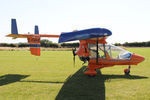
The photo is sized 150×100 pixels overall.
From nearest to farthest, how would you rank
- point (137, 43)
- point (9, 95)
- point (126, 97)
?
point (126, 97), point (9, 95), point (137, 43)

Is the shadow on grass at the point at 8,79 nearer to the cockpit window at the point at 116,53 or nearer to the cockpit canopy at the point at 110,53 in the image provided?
the cockpit canopy at the point at 110,53

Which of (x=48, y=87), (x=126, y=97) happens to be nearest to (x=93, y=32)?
(x=126, y=97)

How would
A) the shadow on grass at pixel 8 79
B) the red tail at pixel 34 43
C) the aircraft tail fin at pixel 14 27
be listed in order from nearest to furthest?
the shadow on grass at pixel 8 79 < the aircraft tail fin at pixel 14 27 < the red tail at pixel 34 43

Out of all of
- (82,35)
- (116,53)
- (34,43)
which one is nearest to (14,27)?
(34,43)

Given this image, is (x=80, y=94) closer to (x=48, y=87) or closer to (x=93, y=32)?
(x=48, y=87)

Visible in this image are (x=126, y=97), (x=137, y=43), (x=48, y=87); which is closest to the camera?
(x=126, y=97)

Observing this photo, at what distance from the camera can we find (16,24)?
984cm

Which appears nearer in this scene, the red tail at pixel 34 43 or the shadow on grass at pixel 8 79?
the shadow on grass at pixel 8 79

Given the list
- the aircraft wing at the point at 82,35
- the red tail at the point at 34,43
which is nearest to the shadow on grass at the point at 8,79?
the red tail at the point at 34,43

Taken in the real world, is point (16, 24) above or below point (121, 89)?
above

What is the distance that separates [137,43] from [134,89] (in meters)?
99.8

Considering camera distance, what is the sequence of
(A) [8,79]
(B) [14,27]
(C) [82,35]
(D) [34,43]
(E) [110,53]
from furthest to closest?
(D) [34,43]
(B) [14,27]
(E) [110,53]
(A) [8,79]
(C) [82,35]

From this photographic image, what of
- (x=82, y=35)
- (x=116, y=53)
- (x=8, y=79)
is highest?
(x=82, y=35)

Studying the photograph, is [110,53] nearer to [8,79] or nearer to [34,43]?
[34,43]
